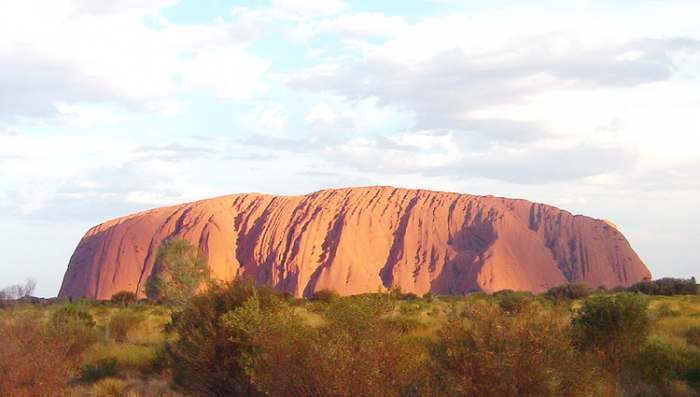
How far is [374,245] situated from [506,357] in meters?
63.4

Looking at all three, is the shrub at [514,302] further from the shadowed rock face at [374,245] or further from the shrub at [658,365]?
the shadowed rock face at [374,245]

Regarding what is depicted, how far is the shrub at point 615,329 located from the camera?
1355cm

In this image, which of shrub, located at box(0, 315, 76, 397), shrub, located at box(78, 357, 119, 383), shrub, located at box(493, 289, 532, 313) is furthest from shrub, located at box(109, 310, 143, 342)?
shrub, located at box(493, 289, 532, 313)

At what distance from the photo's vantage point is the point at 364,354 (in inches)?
309

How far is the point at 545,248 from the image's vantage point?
71.6 m

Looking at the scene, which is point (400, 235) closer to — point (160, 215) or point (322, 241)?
point (322, 241)

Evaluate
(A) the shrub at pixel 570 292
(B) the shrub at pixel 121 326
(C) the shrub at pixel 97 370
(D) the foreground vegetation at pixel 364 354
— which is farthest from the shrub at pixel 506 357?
(A) the shrub at pixel 570 292

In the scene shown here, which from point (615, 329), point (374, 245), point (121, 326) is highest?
point (374, 245)

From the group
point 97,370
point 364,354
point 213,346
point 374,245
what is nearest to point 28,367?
point 213,346

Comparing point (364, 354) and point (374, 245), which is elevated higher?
point (374, 245)

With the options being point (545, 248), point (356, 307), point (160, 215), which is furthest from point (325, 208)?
point (356, 307)

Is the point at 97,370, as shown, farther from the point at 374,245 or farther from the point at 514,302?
the point at 374,245

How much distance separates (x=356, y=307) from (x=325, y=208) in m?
65.1

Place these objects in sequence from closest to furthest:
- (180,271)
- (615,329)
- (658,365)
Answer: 1. (658,365)
2. (615,329)
3. (180,271)
